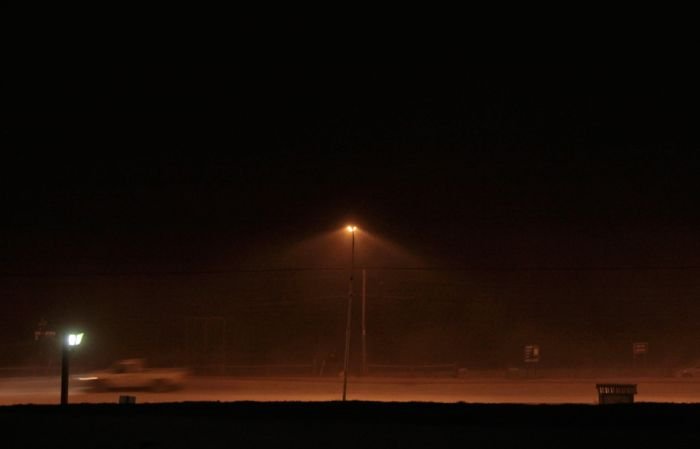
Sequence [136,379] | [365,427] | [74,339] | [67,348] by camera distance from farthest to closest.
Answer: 1. [136,379]
2. [74,339]
3. [67,348]
4. [365,427]

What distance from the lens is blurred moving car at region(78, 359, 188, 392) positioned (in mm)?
36969

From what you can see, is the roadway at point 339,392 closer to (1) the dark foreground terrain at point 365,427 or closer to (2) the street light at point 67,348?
(2) the street light at point 67,348

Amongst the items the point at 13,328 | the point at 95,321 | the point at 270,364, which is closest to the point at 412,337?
the point at 270,364

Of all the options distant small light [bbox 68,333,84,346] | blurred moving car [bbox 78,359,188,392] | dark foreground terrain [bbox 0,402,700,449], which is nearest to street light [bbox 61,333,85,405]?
distant small light [bbox 68,333,84,346]

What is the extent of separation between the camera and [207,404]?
16.0m

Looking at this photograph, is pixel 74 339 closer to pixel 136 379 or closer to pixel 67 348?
pixel 67 348

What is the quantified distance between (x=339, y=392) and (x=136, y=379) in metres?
8.05

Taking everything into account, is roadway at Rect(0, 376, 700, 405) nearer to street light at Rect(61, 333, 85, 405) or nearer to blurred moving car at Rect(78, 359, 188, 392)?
blurred moving car at Rect(78, 359, 188, 392)

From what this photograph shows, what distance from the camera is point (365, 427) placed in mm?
12344

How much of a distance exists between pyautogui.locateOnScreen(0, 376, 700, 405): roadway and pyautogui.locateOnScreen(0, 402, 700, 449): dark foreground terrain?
16.0 metres

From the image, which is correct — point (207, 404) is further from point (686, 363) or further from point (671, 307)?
point (671, 307)

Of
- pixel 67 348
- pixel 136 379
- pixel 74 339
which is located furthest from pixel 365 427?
pixel 136 379

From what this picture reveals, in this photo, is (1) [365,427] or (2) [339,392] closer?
(1) [365,427]

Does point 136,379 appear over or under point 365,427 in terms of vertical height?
over
